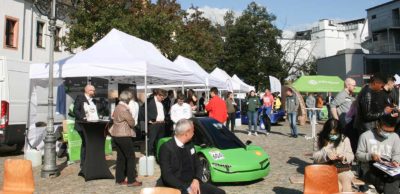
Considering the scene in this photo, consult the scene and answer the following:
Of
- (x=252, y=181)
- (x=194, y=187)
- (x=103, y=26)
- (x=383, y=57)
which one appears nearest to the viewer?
(x=194, y=187)

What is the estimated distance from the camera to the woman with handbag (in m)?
8.13

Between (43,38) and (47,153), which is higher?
(43,38)

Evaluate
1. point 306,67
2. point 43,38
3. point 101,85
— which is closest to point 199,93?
point 43,38

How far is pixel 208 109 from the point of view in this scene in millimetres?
14562

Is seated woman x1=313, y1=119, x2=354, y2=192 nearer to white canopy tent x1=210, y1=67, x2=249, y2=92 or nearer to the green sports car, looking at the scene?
the green sports car

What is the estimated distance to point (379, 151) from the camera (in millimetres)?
5590

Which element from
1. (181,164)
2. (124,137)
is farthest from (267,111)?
(181,164)

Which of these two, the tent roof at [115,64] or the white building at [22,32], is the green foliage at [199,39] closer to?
the white building at [22,32]

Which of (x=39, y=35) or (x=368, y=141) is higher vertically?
(x=39, y=35)

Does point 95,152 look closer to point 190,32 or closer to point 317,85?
point 317,85

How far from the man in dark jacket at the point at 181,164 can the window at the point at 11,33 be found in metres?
25.4

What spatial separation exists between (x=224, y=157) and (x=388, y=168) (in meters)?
3.60

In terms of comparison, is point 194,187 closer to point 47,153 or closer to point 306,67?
point 47,153

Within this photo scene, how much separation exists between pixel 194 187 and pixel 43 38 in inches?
1114
